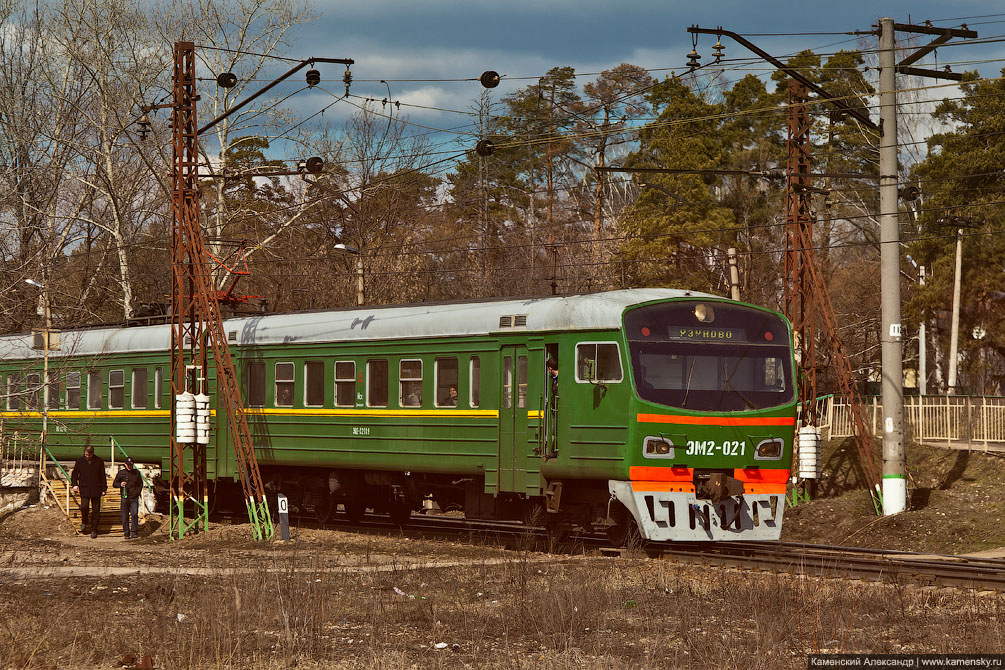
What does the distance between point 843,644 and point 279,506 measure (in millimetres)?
11506

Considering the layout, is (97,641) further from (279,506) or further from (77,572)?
(279,506)

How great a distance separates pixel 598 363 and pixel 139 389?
37.4 feet

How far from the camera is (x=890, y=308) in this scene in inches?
904

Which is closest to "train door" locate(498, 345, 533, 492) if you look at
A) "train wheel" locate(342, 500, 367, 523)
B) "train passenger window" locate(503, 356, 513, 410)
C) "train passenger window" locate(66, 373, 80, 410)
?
"train passenger window" locate(503, 356, 513, 410)

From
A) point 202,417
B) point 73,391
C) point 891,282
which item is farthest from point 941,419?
point 73,391

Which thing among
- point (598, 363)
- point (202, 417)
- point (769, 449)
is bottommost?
point (769, 449)

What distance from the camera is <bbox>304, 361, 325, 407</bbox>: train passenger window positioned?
69.2 ft

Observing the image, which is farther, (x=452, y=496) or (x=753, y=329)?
(x=452, y=496)

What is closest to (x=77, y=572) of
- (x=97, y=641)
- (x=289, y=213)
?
(x=97, y=641)

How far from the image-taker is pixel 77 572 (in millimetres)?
16141

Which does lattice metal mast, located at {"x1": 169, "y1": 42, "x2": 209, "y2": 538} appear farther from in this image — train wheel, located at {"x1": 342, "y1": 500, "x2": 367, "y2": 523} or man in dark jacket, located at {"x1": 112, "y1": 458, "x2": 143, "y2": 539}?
train wheel, located at {"x1": 342, "y1": 500, "x2": 367, "y2": 523}

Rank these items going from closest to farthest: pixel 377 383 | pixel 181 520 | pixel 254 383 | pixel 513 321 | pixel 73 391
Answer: pixel 513 321 < pixel 377 383 < pixel 181 520 < pixel 254 383 < pixel 73 391

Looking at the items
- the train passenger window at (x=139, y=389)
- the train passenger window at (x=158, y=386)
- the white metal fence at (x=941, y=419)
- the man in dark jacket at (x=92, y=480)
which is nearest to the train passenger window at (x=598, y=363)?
the man in dark jacket at (x=92, y=480)

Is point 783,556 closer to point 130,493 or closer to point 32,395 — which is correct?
point 130,493
